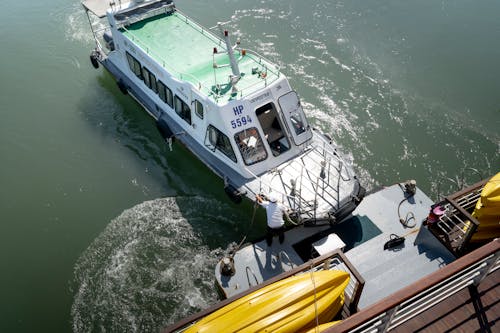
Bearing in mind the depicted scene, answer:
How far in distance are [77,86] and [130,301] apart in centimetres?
1026

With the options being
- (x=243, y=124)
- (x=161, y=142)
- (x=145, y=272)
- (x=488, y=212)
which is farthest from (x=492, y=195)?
(x=161, y=142)

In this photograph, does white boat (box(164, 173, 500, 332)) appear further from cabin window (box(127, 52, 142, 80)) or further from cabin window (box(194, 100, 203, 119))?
cabin window (box(127, 52, 142, 80))

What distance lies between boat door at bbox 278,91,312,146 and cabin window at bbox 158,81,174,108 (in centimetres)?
372

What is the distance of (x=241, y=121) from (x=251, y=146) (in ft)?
2.43

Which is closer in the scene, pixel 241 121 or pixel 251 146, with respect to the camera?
pixel 241 121

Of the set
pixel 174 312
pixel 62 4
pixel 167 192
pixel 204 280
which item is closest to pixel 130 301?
pixel 174 312

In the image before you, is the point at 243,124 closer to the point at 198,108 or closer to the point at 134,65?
the point at 198,108

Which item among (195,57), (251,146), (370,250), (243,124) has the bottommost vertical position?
(370,250)

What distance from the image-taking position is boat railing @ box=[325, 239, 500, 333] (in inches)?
204

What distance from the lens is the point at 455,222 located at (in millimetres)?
9242

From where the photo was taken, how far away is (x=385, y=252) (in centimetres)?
970

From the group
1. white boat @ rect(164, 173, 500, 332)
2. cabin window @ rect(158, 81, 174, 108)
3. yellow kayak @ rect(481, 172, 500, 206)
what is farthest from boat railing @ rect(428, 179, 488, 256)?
cabin window @ rect(158, 81, 174, 108)

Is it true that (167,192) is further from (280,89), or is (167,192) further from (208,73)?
(280,89)

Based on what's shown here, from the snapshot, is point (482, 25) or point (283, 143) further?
point (482, 25)
